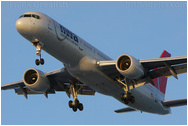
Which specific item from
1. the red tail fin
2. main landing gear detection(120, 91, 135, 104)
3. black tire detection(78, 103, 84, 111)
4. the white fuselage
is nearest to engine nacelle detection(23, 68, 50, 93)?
black tire detection(78, 103, 84, 111)

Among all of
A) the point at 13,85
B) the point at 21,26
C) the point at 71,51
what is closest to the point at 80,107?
the point at 71,51

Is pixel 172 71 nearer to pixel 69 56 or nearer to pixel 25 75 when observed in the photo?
pixel 69 56

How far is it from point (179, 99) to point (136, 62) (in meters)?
9.26

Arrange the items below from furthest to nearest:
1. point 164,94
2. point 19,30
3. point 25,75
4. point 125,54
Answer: point 164,94
point 25,75
point 125,54
point 19,30

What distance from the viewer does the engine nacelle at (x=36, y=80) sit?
36000mm

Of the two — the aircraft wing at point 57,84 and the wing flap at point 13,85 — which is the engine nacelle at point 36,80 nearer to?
the aircraft wing at point 57,84

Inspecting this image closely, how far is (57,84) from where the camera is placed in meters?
38.5

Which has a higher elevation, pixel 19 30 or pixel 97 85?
pixel 19 30

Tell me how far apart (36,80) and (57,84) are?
2.78m

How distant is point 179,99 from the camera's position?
38.7 metres

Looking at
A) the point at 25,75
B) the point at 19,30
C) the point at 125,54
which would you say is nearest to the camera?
the point at 19,30

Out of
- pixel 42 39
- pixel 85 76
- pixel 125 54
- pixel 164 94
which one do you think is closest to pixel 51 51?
pixel 42 39

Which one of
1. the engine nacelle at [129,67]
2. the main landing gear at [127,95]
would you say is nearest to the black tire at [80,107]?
the main landing gear at [127,95]

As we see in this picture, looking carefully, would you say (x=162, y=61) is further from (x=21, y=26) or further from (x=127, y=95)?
(x=21, y=26)
